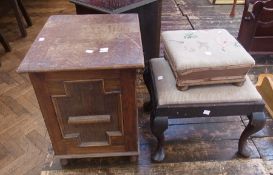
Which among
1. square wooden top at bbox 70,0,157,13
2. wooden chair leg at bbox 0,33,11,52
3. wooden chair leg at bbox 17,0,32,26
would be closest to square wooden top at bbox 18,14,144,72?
square wooden top at bbox 70,0,157,13

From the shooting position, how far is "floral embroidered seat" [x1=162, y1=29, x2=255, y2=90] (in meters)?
0.99

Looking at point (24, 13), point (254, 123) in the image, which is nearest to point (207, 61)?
point (254, 123)

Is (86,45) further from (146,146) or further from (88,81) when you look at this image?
(146,146)

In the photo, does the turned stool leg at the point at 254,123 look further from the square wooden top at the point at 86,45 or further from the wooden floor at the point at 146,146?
the square wooden top at the point at 86,45

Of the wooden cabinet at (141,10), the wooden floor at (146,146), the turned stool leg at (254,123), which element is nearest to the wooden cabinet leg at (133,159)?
the wooden floor at (146,146)

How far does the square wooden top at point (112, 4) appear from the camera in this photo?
1.43 meters

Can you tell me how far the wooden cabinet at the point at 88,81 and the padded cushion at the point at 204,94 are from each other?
157 mm

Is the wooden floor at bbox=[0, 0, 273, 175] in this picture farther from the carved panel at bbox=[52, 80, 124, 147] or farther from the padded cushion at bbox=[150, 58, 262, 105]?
the padded cushion at bbox=[150, 58, 262, 105]

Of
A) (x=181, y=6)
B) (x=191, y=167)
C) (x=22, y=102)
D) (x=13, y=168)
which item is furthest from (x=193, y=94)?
(x=181, y=6)

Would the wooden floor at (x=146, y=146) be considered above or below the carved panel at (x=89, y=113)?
below

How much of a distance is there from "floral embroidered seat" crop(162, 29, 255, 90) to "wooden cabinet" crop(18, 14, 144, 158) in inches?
7.4

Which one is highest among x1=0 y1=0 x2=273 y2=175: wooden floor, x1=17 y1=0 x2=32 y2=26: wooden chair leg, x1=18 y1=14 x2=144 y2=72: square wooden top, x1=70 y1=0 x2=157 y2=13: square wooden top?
x1=18 y1=14 x2=144 y2=72: square wooden top

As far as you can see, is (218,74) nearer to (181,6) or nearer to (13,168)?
(13,168)

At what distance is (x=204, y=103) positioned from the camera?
102 cm
